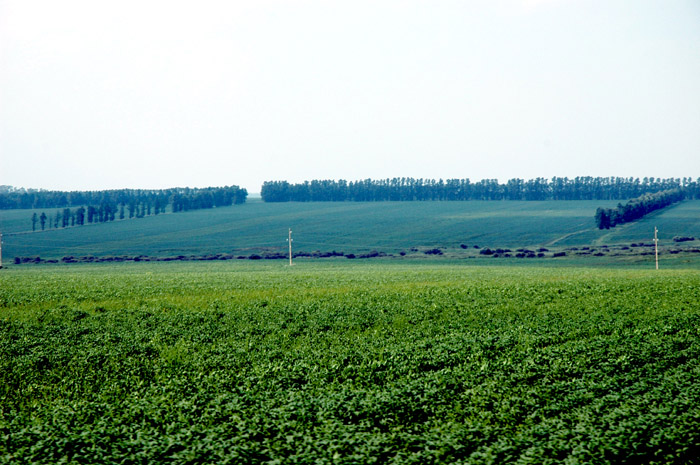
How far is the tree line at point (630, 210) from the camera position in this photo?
4687 inches

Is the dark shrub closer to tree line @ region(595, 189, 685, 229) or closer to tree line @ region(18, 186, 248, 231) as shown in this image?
tree line @ region(595, 189, 685, 229)

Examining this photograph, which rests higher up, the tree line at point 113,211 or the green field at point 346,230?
the tree line at point 113,211

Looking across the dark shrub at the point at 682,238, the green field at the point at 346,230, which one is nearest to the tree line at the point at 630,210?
the green field at the point at 346,230

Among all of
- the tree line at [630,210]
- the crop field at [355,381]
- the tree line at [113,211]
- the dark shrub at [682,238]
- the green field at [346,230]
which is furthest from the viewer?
the tree line at [113,211]

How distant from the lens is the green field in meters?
107

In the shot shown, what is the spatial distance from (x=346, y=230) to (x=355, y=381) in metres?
114

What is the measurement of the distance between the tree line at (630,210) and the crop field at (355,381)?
96.4m

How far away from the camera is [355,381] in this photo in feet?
50.6

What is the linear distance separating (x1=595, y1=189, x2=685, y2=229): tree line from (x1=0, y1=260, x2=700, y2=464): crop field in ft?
316

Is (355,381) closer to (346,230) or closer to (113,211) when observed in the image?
(346,230)

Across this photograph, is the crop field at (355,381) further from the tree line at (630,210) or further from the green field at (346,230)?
the tree line at (630,210)

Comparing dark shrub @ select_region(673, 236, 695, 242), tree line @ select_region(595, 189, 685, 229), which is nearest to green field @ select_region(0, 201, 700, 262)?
dark shrub @ select_region(673, 236, 695, 242)

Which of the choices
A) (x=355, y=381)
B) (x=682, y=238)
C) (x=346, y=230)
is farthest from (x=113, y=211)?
(x=355, y=381)

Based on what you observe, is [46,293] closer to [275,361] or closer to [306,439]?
A: [275,361]
